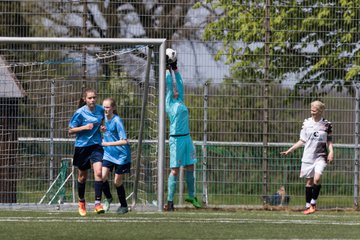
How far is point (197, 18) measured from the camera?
18016 millimetres

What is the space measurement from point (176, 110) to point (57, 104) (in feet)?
6.82

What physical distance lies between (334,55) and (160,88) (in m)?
3.82

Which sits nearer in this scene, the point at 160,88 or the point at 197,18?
the point at 160,88

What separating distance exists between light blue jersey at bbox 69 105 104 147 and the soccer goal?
1.86 m

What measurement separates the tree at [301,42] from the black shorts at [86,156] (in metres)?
4.22

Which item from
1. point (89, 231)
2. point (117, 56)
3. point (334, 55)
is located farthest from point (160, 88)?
point (89, 231)

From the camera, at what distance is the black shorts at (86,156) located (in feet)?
46.2

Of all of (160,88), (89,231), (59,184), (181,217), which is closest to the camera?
(89,231)

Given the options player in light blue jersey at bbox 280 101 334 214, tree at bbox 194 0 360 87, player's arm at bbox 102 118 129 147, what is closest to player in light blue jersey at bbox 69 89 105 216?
player's arm at bbox 102 118 129 147

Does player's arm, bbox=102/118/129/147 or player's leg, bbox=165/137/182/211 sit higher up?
player's arm, bbox=102/118/129/147

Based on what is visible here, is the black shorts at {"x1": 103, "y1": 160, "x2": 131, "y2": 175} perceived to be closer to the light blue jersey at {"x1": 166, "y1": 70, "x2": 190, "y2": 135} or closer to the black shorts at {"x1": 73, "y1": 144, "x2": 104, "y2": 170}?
the black shorts at {"x1": 73, "y1": 144, "x2": 104, "y2": 170}

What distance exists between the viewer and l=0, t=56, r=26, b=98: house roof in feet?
53.6

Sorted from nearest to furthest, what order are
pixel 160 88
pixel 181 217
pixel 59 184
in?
pixel 181 217 < pixel 160 88 < pixel 59 184

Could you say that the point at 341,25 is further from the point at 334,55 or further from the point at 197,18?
the point at 197,18
